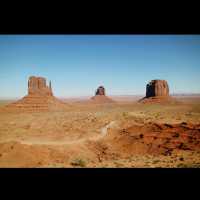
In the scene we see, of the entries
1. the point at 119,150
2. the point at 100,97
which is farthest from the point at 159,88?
the point at 119,150

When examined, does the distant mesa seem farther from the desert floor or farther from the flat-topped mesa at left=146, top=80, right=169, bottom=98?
the desert floor

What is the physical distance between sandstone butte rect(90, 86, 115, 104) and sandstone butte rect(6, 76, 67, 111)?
28612mm

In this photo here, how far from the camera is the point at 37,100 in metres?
60.6

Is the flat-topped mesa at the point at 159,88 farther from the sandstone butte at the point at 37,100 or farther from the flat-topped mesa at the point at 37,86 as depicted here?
the flat-topped mesa at the point at 37,86

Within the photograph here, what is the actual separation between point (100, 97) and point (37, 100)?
41.4 m

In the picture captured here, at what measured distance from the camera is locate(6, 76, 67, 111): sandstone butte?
181ft

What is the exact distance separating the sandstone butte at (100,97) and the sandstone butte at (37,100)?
28612 millimetres

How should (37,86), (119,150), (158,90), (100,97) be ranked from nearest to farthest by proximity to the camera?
(119,150) < (37,86) < (158,90) < (100,97)

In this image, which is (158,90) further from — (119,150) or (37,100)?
(119,150)

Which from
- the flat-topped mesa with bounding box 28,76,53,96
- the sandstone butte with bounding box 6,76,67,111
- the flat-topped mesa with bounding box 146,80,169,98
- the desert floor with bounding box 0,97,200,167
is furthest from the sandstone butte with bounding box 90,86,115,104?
the desert floor with bounding box 0,97,200,167

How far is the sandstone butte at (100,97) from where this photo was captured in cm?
9481

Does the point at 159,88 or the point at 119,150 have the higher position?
the point at 159,88
